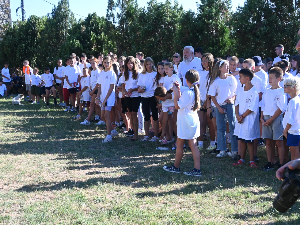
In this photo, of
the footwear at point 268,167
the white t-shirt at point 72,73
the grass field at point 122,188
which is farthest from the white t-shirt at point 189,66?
the white t-shirt at point 72,73

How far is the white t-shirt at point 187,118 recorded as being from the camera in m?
6.33

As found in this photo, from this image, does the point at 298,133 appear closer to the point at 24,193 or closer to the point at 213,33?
the point at 24,193

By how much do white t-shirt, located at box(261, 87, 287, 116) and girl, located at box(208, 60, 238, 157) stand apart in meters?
0.95

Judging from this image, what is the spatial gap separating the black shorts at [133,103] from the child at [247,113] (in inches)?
124

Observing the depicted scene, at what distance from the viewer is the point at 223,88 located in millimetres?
7578

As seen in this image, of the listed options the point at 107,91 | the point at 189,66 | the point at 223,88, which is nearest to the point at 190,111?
the point at 223,88

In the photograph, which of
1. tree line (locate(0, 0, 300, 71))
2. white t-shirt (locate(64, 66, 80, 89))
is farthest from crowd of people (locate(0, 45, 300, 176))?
tree line (locate(0, 0, 300, 71))

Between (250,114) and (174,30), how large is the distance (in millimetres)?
11149

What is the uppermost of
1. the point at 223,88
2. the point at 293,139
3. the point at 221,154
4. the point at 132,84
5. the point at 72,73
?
the point at 72,73

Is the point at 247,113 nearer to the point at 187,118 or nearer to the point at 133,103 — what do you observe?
the point at 187,118

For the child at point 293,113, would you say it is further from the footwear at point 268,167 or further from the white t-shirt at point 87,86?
the white t-shirt at point 87,86

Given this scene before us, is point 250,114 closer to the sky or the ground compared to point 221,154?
closer to the sky

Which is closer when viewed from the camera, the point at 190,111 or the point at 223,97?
the point at 190,111

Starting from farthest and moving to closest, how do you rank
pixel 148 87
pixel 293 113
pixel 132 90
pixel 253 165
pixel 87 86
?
1. pixel 87 86
2. pixel 132 90
3. pixel 148 87
4. pixel 253 165
5. pixel 293 113
